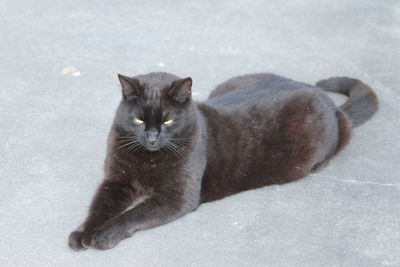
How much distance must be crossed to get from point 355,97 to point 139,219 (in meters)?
1.90

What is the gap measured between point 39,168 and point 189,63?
71.3 inches

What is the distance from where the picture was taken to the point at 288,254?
3.07 meters

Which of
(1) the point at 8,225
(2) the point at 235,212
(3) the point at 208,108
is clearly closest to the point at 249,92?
(3) the point at 208,108

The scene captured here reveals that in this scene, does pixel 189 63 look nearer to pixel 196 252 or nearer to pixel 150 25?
pixel 150 25

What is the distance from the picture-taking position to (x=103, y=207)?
3.21m

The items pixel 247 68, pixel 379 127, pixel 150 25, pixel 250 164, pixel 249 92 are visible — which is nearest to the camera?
pixel 250 164

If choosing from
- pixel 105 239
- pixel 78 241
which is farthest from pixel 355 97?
pixel 78 241

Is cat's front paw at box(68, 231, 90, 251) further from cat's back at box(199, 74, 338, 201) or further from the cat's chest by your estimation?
cat's back at box(199, 74, 338, 201)

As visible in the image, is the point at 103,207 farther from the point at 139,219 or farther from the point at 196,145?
the point at 196,145

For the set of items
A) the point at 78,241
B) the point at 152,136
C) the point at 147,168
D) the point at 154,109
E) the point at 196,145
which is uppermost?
the point at 154,109

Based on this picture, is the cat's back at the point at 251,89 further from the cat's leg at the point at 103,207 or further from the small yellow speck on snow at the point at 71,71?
the small yellow speck on snow at the point at 71,71

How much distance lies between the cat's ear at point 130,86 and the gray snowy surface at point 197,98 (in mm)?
664

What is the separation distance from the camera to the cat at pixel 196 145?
10.3 ft

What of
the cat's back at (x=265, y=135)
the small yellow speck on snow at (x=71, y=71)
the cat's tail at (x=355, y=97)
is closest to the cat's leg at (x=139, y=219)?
the cat's back at (x=265, y=135)
